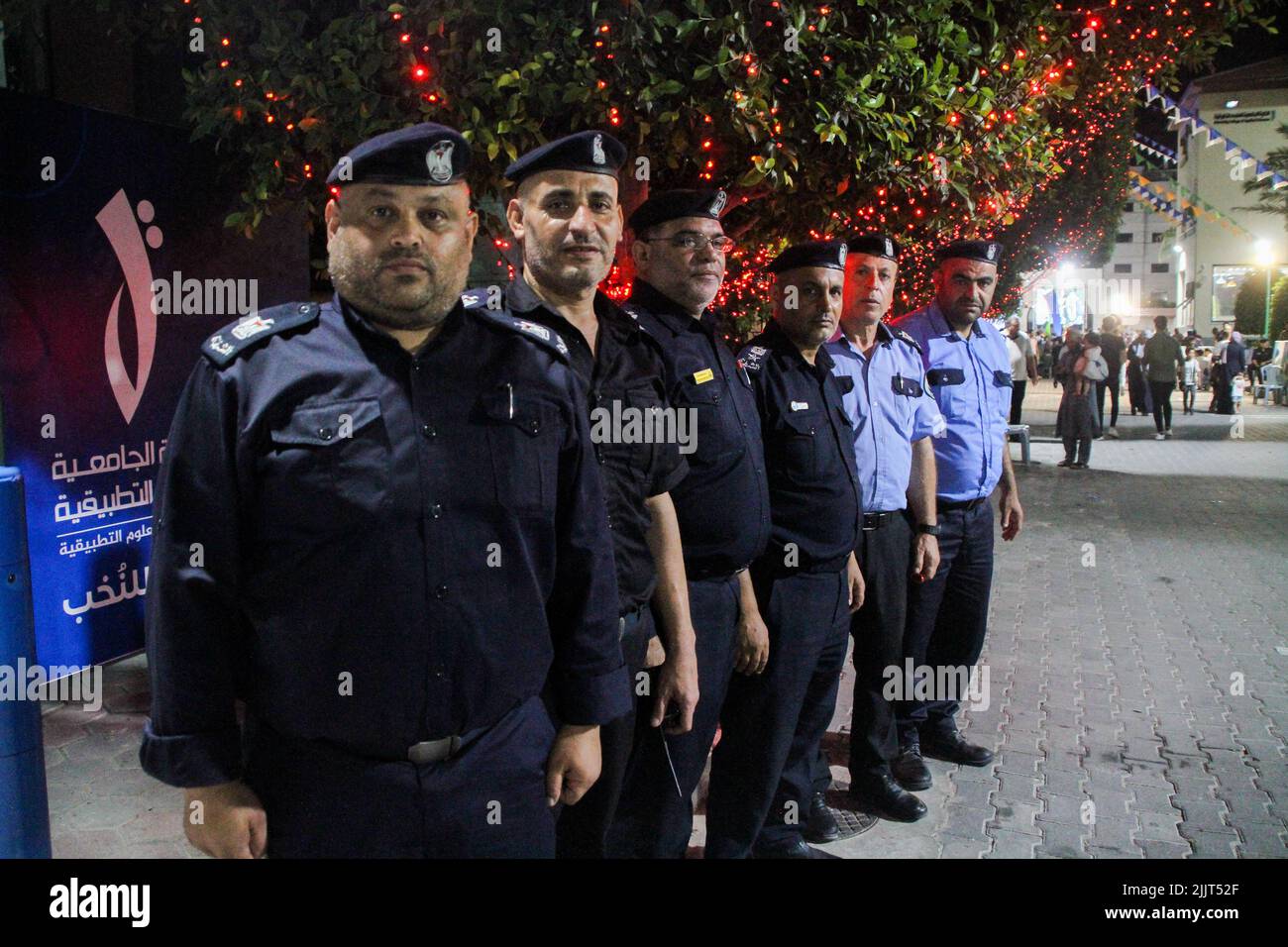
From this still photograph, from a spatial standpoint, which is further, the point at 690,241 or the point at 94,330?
the point at 94,330

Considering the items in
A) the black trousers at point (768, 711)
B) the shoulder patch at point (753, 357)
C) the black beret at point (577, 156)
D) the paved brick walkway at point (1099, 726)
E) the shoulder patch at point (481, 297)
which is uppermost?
the black beret at point (577, 156)

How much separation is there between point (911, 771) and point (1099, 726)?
4.25 ft

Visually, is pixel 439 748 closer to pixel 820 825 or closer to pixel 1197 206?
pixel 820 825

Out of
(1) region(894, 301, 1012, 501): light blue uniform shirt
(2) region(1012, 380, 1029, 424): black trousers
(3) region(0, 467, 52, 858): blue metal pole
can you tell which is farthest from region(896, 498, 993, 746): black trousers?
(2) region(1012, 380, 1029, 424): black trousers

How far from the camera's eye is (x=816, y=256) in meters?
3.93

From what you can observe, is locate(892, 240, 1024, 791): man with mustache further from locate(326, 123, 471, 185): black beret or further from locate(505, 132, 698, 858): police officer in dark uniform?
locate(326, 123, 471, 185): black beret

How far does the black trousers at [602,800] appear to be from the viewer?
2854 millimetres

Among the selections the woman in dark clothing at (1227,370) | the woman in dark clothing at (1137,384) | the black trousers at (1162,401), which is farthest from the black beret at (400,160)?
the woman in dark clothing at (1227,370)

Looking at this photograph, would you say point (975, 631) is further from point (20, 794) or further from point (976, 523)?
point (20, 794)

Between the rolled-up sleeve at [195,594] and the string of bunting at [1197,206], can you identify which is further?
the string of bunting at [1197,206]

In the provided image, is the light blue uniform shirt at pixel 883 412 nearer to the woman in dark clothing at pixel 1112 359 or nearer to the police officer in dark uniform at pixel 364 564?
the police officer in dark uniform at pixel 364 564

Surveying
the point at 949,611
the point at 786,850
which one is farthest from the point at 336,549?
the point at 949,611

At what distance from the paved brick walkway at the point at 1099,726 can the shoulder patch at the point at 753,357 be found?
6.16 feet

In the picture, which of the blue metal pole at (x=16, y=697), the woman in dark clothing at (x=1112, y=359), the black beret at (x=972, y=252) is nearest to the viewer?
the blue metal pole at (x=16, y=697)
